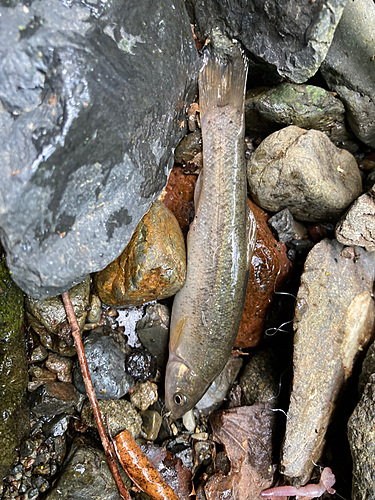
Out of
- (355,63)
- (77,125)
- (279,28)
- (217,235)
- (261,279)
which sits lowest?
(261,279)

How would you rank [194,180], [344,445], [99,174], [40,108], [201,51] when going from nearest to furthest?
[40,108] → [99,174] → [201,51] → [344,445] → [194,180]

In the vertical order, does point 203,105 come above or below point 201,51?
below

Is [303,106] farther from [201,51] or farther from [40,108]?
[40,108]

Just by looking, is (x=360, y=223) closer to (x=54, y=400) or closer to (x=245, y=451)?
(x=245, y=451)

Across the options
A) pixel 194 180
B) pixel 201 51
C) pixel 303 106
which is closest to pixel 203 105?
pixel 201 51

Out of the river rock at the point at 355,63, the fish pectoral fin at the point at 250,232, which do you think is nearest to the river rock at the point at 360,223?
the fish pectoral fin at the point at 250,232

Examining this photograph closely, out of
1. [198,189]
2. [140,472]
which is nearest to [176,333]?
[140,472]

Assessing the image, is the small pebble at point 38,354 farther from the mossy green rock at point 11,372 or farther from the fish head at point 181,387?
the fish head at point 181,387
